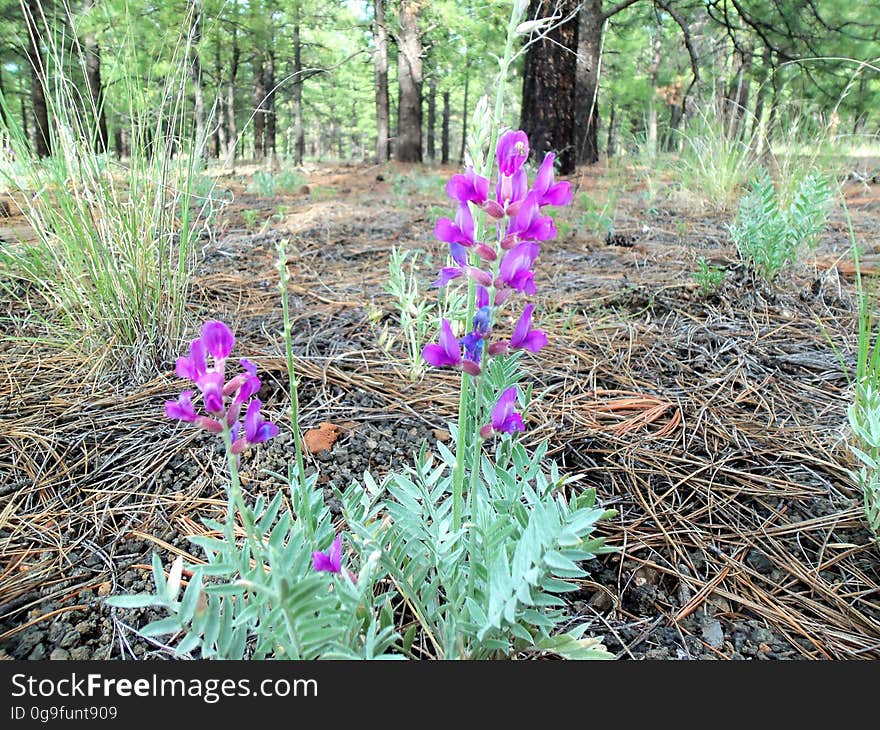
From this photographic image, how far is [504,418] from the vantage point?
850 mm

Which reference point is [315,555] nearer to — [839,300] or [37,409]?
[37,409]

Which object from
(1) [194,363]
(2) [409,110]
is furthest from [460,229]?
(2) [409,110]

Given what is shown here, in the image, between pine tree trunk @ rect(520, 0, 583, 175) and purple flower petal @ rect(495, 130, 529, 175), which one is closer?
purple flower petal @ rect(495, 130, 529, 175)

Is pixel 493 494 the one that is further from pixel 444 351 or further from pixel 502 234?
pixel 502 234

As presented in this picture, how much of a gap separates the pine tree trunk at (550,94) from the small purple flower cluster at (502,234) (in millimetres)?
4755

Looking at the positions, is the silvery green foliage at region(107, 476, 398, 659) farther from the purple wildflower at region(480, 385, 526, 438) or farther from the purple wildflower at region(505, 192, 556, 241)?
the purple wildflower at region(505, 192, 556, 241)

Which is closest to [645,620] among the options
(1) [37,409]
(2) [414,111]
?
Result: (1) [37,409]

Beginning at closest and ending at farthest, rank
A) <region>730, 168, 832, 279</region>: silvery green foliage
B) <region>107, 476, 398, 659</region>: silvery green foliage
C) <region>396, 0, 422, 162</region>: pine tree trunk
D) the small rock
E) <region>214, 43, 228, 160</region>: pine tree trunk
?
<region>107, 476, 398, 659</region>: silvery green foliage < the small rock < <region>214, 43, 228, 160</region>: pine tree trunk < <region>730, 168, 832, 279</region>: silvery green foliage < <region>396, 0, 422, 162</region>: pine tree trunk

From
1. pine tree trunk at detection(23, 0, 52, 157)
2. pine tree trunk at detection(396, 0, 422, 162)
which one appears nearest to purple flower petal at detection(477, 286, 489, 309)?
pine tree trunk at detection(23, 0, 52, 157)

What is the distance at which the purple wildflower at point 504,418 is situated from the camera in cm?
85

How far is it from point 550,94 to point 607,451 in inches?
188

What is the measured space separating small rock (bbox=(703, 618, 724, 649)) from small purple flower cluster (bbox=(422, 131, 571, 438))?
2.30 ft

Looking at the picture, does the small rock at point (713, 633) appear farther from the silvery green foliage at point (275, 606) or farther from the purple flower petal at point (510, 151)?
the purple flower petal at point (510, 151)

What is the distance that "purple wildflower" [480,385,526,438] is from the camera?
0.85 m
